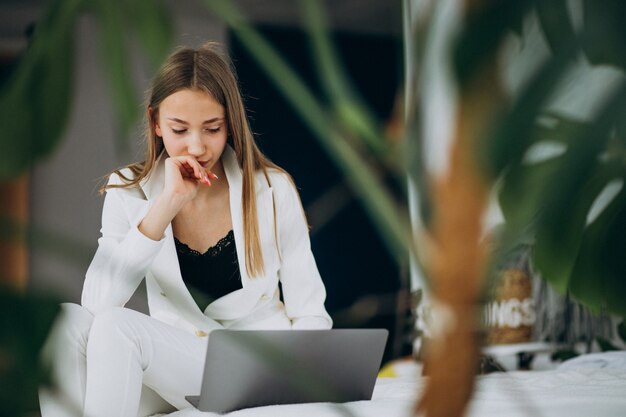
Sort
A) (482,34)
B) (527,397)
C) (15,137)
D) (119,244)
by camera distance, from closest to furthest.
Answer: (482,34)
(15,137)
(527,397)
(119,244)

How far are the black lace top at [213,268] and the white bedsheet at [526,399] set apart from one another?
440 millimetres

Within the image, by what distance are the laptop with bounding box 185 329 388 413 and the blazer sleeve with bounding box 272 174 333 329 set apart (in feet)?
1.50

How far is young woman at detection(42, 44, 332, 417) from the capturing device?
1632 millimetres

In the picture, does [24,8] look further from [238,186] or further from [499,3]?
[499,3]

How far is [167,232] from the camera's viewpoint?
75.7 inches

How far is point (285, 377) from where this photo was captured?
134cm

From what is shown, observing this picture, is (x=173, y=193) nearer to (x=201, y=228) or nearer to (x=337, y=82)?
(x=201, y=228)

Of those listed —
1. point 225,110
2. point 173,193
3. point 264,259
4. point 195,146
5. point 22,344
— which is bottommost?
point 22,344

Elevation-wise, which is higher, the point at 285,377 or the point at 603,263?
the point at 603,263

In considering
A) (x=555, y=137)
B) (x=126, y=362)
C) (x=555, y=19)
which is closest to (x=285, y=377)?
(x=126, y=362)

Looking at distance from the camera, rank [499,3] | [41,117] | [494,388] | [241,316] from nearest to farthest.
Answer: [499,3], [41,117], [494,388], [241,316]

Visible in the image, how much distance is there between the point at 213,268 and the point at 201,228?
5.2 inches

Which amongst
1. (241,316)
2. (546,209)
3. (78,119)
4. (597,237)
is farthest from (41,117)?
(78,119)

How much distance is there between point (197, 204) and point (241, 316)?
364 millimetres
